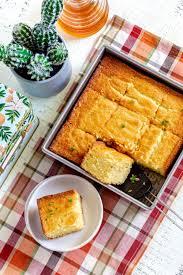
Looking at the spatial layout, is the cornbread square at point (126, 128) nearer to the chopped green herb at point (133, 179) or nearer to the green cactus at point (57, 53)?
the chopped green herb at point (133, 179)

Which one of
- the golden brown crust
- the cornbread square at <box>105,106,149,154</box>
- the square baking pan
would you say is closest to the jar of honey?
the square baking pan

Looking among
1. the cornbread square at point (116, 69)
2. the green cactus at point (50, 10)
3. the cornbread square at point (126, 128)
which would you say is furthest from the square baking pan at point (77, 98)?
the green cactus at point (50, 10)

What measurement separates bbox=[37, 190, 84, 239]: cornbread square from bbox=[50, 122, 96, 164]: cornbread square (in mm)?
132

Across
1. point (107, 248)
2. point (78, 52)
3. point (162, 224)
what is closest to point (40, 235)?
point (107, 248)

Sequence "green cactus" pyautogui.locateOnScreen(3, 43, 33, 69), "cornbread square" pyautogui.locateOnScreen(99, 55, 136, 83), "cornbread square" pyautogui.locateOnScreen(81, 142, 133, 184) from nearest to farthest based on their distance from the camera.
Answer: "green cactus" pyautogui.locateOnScreen(3, 43, 33, 69) < "cornbread square" pyautogui.locateOnScreen(81, 142, 133, 184) < "cornbread square" pyautogui.locateOnScreen(99, 55, 136, 83)

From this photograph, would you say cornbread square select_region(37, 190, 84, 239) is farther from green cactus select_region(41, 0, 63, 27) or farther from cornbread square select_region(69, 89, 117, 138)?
green cactus select_region(41, 0, 63, 27)

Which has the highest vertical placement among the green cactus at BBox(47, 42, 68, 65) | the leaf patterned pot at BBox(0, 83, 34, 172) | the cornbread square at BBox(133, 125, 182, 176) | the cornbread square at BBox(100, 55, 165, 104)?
the cornbread square at BBox(100, 55, 165, 104)

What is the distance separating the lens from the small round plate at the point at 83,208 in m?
1.99

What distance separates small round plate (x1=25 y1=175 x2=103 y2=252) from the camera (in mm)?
1992

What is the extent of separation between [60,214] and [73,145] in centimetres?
25

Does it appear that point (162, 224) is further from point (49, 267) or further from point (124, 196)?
point (49, 267)

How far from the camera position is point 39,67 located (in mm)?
1846

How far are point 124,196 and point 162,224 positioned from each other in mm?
238

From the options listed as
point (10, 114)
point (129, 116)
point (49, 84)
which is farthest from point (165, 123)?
point (10, 114)
